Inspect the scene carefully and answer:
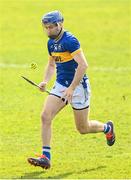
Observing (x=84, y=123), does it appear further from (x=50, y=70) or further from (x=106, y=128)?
(x=50, y=70)

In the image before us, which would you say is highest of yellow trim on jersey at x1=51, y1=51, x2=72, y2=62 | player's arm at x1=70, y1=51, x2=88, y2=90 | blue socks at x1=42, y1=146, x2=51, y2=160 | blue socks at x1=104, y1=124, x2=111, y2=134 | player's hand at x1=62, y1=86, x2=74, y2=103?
yellow trim on jersey at x1=51, y1=51, x2=72, y2=62

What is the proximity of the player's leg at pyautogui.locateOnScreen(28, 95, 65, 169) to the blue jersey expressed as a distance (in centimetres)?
34

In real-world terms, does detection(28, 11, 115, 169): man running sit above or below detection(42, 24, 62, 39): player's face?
below

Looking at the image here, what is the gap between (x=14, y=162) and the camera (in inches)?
504

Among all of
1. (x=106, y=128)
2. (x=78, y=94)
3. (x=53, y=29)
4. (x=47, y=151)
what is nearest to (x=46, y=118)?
(x=47, y=151)

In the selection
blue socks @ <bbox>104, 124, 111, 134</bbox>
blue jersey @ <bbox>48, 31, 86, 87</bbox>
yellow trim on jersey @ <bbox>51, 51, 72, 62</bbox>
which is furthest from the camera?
blue socks @ <bbox>104, 124, 111, 134</bbox>

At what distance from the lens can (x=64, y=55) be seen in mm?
12695

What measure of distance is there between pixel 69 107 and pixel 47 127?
543cm

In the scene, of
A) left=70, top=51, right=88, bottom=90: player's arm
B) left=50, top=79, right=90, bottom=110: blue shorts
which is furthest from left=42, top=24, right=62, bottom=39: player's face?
left=50, top=79, right=90, bottom=110: blue shorts

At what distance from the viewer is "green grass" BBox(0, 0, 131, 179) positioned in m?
12.7

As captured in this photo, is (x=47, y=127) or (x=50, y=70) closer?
(x=47, y=127)

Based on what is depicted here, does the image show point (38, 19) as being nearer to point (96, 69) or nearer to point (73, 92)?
point (96, 69)

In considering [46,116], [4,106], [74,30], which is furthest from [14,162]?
[74,30]

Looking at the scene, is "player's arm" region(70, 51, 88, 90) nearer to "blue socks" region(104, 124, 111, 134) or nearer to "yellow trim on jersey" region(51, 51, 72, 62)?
"yellow trim on jersey" region(51, 51, 72, 62)
